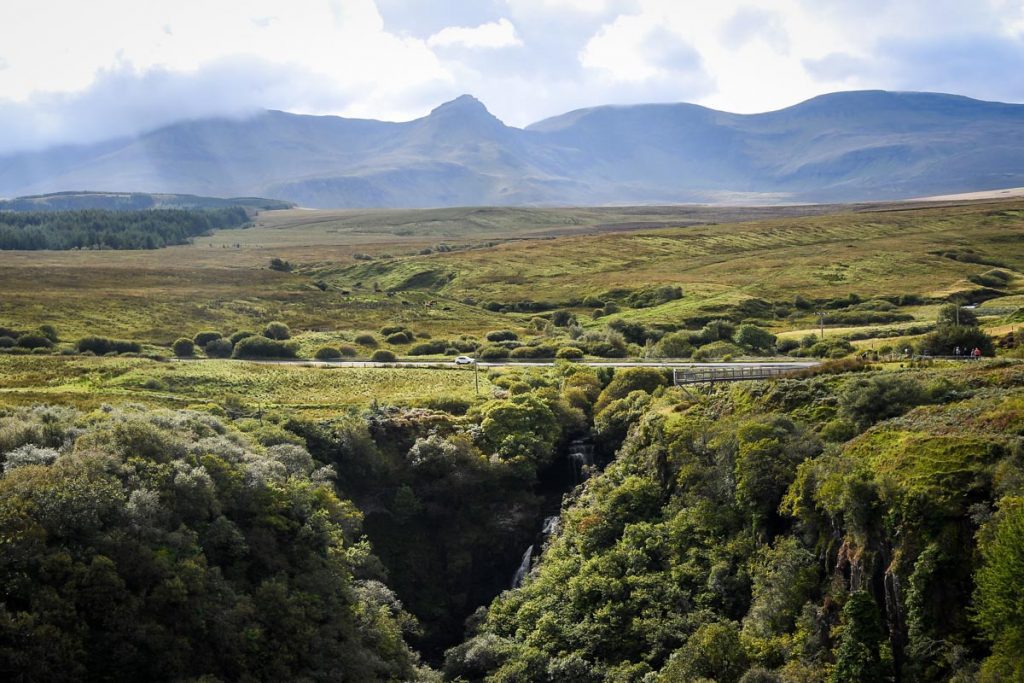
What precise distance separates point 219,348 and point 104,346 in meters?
11.0

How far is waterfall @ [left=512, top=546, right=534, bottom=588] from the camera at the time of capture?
50.3 m

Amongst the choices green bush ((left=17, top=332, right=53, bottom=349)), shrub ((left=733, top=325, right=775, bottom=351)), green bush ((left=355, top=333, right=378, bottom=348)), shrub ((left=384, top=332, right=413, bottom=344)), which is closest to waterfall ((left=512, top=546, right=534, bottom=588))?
shrub ((left=733, top=325, right=775, bottom=351))

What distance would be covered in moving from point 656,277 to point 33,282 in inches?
3774

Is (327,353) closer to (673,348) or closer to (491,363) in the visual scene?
(491,363)

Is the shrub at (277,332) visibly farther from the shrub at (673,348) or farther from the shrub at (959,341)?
the shrub at (959,341)

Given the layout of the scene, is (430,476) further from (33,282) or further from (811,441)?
(33,282)

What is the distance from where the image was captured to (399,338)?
99.8 m

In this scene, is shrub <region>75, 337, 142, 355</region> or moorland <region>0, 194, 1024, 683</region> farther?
shrub <region>75, 337, 142, 355</region>

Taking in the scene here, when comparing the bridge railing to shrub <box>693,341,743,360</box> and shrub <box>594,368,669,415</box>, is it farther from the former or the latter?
shrub <box>693,341,743,360</box>

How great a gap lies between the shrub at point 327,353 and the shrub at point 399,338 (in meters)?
9.94

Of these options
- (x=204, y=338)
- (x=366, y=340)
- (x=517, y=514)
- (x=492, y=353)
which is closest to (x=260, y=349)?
(x=204, y=338)

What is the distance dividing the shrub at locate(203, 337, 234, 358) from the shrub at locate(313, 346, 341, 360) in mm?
9219

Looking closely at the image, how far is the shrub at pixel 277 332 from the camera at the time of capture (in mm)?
98625

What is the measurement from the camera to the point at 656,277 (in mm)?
142750
